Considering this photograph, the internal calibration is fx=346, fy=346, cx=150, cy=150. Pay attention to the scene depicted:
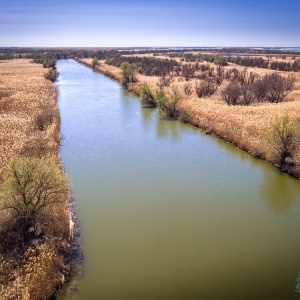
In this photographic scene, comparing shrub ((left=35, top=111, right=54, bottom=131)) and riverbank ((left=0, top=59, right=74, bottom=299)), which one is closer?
riverbank ((left=0, top=59, right=74, bottom=299))

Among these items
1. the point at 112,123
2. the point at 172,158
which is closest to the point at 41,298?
the point at 172,158

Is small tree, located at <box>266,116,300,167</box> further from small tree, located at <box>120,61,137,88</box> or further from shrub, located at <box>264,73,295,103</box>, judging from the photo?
small tree, located at <box>120,61,137,88</box>

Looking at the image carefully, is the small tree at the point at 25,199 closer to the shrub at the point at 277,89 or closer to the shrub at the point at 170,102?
the shrub at the point at 170,102

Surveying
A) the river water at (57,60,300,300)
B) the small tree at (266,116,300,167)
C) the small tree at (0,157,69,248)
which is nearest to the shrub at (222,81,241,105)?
the river water at (57,60,300,300)

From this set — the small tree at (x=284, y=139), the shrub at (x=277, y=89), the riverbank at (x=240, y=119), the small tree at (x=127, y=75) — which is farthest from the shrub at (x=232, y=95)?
the small tree at (x=127, y=75)

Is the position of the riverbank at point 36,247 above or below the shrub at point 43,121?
below

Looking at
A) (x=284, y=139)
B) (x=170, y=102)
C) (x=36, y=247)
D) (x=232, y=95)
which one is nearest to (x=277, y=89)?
(x=232, y=95)
